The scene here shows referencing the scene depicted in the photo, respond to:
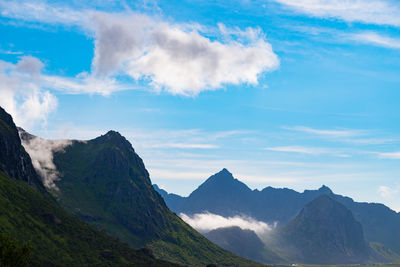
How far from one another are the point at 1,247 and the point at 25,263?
44.5ft

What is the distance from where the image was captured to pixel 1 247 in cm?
18250

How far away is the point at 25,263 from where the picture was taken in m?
182
